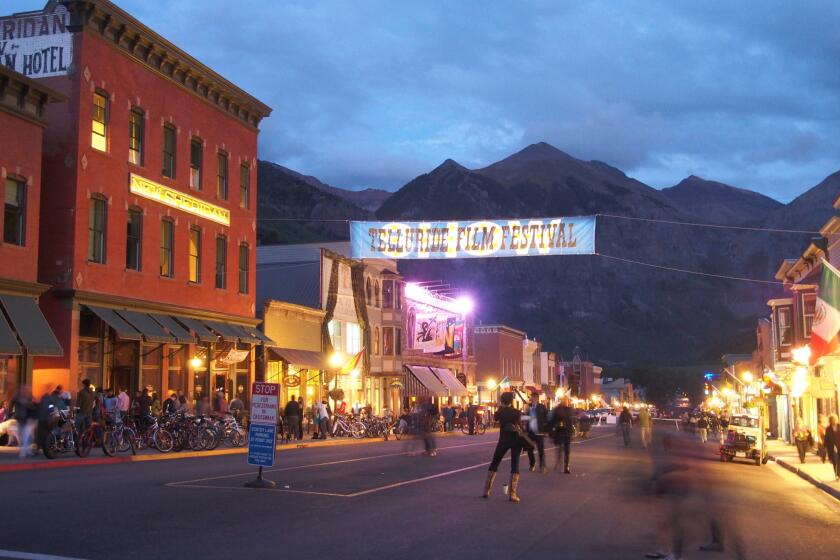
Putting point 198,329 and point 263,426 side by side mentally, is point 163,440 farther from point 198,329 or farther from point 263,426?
point 263,426

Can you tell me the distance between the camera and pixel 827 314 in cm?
2609

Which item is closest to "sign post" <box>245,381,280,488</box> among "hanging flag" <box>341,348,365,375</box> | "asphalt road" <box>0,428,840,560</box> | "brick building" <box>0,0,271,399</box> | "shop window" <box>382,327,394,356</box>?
"asphalt road" <box>0,428,840,560</box>

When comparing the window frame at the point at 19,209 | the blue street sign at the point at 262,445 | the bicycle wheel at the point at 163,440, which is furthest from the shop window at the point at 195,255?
the blue street sign at the point at 262,445

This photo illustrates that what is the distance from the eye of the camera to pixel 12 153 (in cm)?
2698

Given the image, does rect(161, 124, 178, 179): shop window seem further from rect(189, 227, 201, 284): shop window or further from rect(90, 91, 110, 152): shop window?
rect(90, 91, 110, 152): shop window

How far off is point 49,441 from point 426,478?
9.49m

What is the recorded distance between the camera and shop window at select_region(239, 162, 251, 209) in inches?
1620

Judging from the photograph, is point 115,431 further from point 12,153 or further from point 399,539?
point 399,539

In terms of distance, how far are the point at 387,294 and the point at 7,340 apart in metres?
33.8

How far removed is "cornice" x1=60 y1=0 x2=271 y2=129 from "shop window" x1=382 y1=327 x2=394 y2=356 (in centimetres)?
1896

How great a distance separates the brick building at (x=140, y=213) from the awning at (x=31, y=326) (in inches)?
58.5

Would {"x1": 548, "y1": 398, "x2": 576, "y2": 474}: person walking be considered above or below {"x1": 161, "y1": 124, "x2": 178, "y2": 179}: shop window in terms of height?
below

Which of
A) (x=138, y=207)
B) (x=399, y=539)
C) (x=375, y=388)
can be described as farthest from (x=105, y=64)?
(x=375, y=388)

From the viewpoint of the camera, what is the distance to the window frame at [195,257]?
36344 mm
